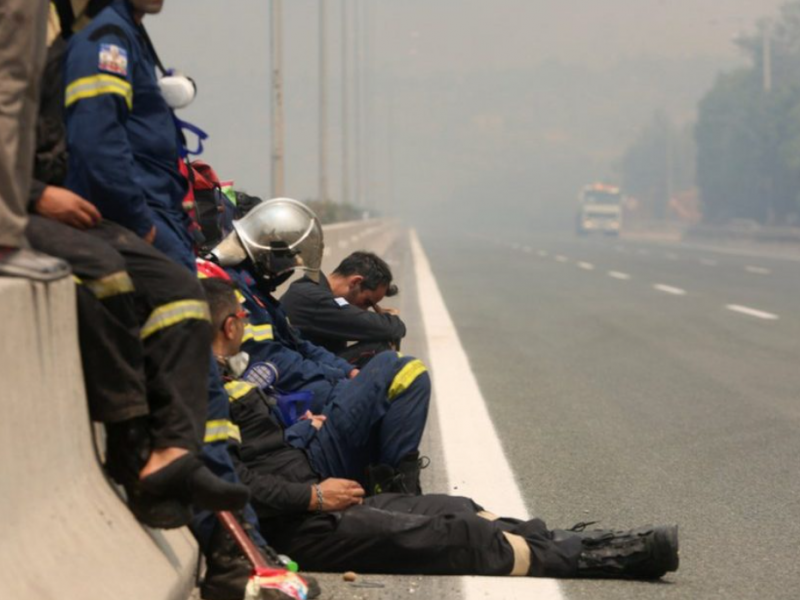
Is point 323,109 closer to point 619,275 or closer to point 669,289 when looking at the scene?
point 619,275

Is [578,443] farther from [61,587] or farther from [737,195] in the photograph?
[737,195]

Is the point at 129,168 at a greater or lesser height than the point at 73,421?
greater

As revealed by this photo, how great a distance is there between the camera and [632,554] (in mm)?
5727

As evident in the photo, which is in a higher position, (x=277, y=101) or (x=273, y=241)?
(x=277, y=101)

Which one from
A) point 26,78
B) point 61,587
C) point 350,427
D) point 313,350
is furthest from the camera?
point 313,350

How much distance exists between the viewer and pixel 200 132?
17.9 feet

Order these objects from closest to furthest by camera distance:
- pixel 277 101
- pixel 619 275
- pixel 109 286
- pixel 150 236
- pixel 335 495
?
pixel 109 286 → pixel 150 236 → pixel 335 495 → pixel 277 101 → pixel 619 275

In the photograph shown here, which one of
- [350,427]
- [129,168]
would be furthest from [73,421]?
[350,427]

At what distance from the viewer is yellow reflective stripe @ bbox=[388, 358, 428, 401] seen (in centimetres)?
623

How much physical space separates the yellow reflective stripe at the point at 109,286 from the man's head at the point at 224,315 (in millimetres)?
1287

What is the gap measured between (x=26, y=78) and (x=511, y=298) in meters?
20.0

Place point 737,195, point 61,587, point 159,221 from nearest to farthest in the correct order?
1. point 61,587
2. point 159,221
3. point 737,195

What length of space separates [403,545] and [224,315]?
976 mm

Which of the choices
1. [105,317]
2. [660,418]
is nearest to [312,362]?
[105,317]
